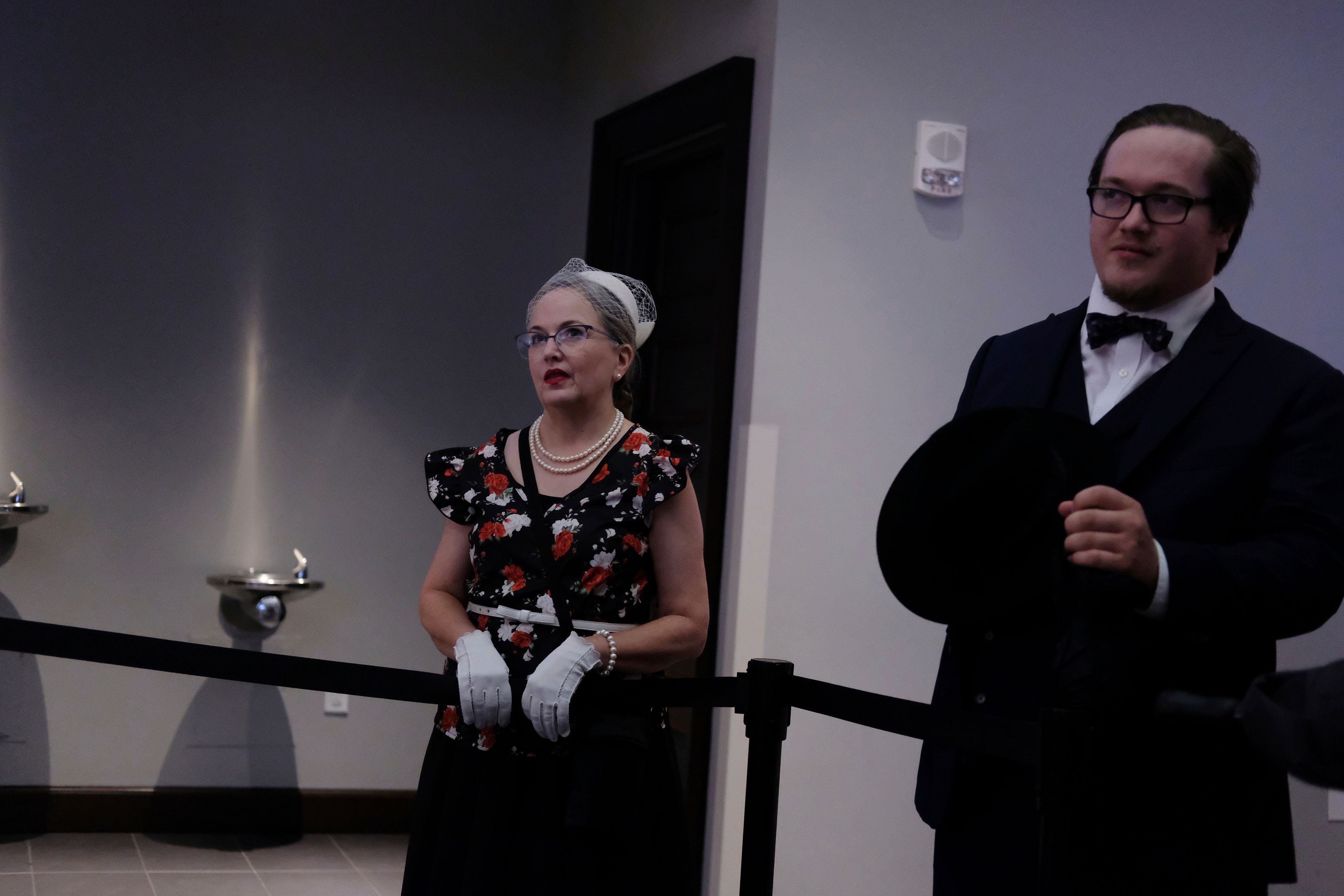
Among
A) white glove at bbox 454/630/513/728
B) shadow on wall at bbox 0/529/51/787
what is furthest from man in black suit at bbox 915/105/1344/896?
shadow on wall at bbox 0/529/51/787

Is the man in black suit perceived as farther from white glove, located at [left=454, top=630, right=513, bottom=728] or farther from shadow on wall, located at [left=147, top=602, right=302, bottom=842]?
shadow on wall, located at [left=147, top=602, right=302, bottom=842]

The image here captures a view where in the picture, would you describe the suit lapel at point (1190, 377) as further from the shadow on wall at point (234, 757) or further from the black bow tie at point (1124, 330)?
the shadow on wall at point (234, 757)

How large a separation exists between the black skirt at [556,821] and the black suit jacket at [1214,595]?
491mm

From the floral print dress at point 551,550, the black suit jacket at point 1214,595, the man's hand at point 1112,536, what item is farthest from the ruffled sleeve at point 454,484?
the man's hand at point 1112,536

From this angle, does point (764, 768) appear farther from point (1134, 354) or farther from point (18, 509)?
point (18, 509)

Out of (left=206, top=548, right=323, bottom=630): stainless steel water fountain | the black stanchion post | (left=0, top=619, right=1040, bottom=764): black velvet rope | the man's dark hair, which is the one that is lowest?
(left=206, top=548, right=323, bottom=630): stainless steel water fountain

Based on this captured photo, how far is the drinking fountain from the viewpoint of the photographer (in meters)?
3.58

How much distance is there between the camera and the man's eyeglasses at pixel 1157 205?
1.39 meters

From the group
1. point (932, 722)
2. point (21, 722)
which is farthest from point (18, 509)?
point (932, 722)

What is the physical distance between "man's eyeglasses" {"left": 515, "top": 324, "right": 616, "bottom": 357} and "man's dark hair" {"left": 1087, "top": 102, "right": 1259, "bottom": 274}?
810 millimetres

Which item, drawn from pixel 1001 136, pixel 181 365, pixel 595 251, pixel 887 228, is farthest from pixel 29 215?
pixel 1001 136

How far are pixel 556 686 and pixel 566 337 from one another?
54cm

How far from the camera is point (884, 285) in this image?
3070 millimetres

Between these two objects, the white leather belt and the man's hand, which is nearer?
the man's hand
